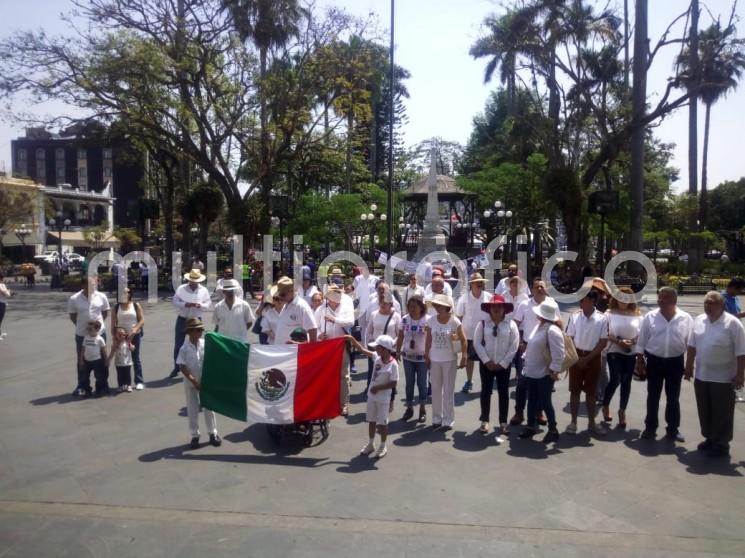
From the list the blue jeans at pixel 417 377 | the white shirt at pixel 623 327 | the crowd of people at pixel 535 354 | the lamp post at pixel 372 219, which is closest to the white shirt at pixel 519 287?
the crowd of people at pixel 535 354

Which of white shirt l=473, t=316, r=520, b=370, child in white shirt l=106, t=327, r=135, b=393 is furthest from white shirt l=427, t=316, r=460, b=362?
child in white shirt l=106, t=327, r=135, b=393

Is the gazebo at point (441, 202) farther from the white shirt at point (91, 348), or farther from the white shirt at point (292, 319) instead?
the white shirt at point (292, 319)

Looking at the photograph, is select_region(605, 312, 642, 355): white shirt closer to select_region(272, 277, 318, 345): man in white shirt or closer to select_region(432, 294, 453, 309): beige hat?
select_region(432, 294, 453, 309): beige hat

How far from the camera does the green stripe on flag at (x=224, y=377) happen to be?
6.62 metres

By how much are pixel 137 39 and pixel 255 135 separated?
5937 mm

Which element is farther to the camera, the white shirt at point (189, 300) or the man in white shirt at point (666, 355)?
the white shirt at point (189, 300)

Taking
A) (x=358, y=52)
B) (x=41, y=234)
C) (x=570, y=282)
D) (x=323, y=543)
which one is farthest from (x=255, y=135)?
(x=41, y=234)

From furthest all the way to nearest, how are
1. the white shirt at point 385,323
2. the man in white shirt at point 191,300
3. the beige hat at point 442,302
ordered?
1. the man in white shirt at point 191,300
2. the white shirt at point 385,323
3. the beige hat at point 442,302

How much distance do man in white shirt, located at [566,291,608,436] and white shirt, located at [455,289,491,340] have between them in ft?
5.78

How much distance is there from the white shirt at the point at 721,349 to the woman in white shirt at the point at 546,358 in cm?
139

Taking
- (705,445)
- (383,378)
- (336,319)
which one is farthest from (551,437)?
(336,319)

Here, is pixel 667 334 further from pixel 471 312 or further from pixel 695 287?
pixel 695 287

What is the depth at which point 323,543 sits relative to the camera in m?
4.50

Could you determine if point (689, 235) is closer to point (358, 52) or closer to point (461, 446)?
point (358, 52)
